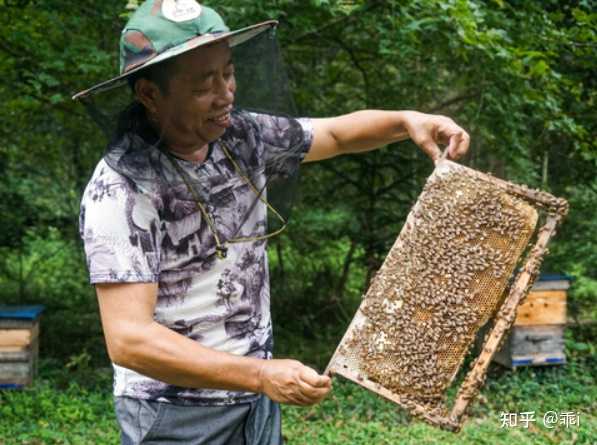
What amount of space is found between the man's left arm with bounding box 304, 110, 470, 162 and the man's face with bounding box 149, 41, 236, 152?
0.53 m

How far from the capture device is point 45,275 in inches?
357

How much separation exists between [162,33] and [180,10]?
0.09 metres

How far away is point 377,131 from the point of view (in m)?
2.54

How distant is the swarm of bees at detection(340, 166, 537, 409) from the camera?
7.42ft

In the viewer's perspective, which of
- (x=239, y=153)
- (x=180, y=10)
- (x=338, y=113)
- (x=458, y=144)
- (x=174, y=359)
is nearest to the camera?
(x=174, y=359)

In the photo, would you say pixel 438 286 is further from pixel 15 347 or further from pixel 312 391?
pixel 15 347

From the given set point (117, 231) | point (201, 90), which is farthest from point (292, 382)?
point (201, 90)

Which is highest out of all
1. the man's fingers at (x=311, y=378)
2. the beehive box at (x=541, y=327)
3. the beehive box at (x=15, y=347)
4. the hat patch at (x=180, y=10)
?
the hat patch at (x=180, y=10)

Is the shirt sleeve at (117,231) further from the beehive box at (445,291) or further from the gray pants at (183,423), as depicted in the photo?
the beehive box at (445,291)

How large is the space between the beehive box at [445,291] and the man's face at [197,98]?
719mm

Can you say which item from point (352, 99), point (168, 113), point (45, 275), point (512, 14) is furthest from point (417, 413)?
point (45, 275)

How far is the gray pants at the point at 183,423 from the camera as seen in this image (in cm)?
208

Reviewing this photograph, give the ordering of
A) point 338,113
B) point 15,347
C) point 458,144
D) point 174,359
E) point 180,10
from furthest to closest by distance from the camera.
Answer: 1. point 338,113
2. point 15,347
3. point 458,144
4. point 180,10
5. point 174,359

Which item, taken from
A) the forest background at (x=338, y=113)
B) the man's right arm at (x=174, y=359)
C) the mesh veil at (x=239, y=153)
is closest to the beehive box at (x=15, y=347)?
the forest background at (x=338, y=113)
